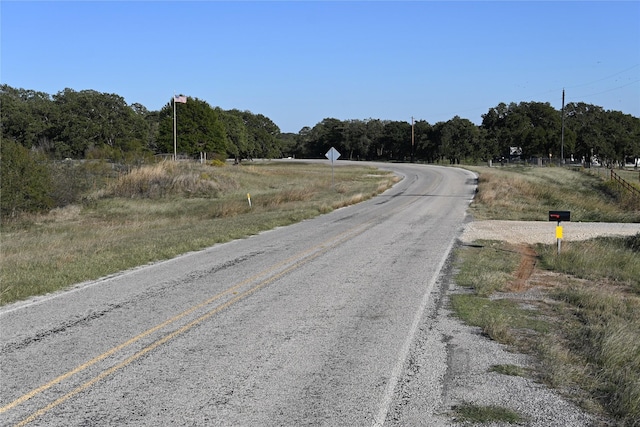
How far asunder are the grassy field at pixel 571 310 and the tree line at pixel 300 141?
Answer: 3994 cm

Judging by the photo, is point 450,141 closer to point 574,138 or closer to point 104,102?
point 574,138

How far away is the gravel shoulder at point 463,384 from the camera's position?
5.34 meters

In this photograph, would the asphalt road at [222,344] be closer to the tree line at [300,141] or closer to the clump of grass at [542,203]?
the clump of grass at [542,203]

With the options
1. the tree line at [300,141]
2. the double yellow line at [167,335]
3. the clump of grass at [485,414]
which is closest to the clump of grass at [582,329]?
the clump of grass at [485,414]

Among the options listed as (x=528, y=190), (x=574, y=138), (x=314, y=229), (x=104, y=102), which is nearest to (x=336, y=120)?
(x=574, y=138)

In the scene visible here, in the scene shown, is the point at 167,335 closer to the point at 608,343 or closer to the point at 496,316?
the point at 496,316

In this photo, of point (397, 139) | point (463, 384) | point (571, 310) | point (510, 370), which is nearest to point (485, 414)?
point (463, 384)

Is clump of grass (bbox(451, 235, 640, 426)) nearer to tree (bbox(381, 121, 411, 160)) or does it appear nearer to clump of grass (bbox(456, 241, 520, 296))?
clump of grass (bbox(456, 241, 520, 296))

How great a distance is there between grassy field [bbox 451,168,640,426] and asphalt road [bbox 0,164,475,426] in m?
1.21

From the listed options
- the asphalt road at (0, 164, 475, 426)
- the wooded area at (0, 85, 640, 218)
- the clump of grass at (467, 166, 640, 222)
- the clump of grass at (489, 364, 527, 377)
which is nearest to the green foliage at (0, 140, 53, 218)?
the wooded area at (0, 85, 640, 218)

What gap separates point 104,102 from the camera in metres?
87.7

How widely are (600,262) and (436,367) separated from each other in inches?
398

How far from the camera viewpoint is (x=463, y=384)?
619 cm

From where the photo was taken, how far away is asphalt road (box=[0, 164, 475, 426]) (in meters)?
5.49
